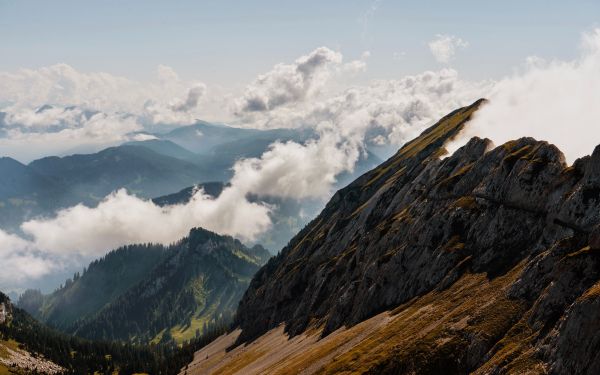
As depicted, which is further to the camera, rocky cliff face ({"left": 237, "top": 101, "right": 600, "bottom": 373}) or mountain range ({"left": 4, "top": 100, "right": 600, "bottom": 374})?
mountain range ({"left": 4, "top": 100, "right": 600, "bottom": 374})

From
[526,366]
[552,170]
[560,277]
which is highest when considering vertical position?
[552,170]

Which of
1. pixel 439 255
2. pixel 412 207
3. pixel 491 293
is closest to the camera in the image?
pixel 491 293

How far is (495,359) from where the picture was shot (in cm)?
7281

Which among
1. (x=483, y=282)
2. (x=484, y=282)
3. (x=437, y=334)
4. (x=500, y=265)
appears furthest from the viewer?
(x=500, y=265)

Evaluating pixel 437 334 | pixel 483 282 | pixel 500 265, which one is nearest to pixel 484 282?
pixel 483 282

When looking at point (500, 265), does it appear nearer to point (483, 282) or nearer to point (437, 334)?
point (483, 282)

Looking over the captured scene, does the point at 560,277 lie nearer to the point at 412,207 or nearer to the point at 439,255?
the point at 439,255

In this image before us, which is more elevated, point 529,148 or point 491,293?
point 529,148

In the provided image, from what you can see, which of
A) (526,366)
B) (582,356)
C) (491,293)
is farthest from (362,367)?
(582,356)

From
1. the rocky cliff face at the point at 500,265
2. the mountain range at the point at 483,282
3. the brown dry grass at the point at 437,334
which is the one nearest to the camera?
the rocky cliff face at the point at 500,265

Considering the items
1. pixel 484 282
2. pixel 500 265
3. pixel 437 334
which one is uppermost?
pixel 500 265

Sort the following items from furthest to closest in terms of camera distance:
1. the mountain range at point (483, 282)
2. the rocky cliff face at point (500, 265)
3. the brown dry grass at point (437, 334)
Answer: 1. the brown dry grass at point (437, 334)
2. the mountain range at point (483, 282)
3. the rocky cliff face at point (500, 265)

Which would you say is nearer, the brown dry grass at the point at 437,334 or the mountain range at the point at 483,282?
the mountain range at the point at 483,282

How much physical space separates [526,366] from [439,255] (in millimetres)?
59058
